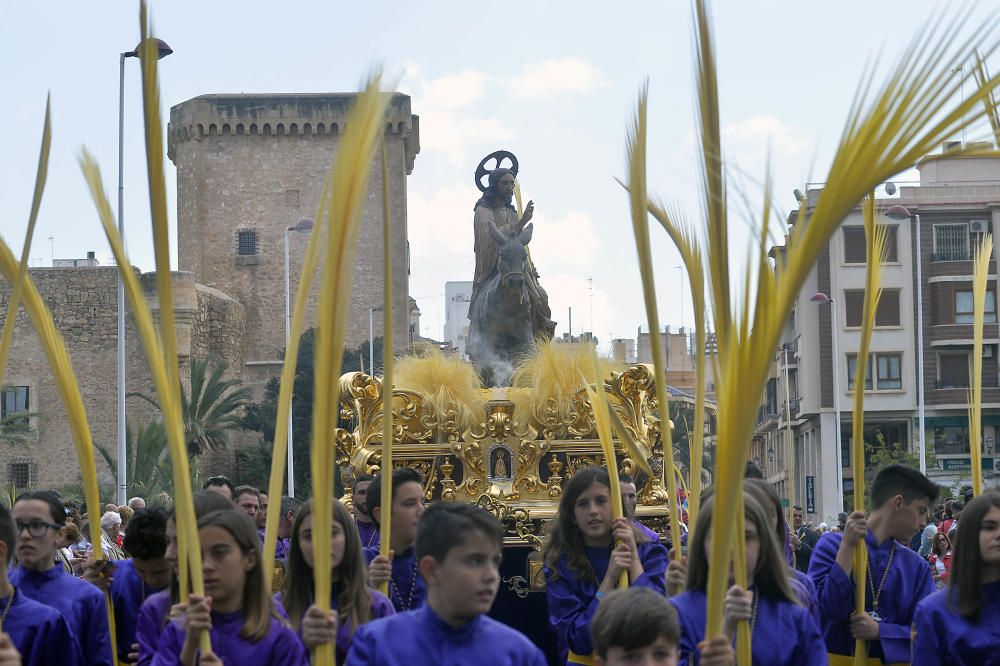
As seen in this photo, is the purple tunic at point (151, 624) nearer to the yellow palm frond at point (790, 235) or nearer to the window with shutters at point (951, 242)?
the yellow palm frond at point (790, 235)

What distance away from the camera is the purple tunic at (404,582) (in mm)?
6719

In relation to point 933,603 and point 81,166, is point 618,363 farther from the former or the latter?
point 81,166

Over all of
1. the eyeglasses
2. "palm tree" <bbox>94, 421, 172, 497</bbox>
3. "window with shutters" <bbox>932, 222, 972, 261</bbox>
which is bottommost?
"palm tree" <bbox>94, 421, 172, 497</bbox>

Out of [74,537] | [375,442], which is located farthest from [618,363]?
[74,537]

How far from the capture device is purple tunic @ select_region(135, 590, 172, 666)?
5148 mm

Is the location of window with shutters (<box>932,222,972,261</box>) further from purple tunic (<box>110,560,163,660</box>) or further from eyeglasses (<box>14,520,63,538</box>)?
eyeglasses (<box>14,520,63,538</box>)

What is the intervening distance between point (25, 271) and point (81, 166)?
1.34ft

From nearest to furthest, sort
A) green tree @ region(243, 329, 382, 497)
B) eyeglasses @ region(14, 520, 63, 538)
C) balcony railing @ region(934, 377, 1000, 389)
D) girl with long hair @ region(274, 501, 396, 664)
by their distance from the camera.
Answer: girl with long hair @ region(274, 501, 396, 664) → eyeglasses @ region(14, 520, 63, 538) → green tree @ region(243, 329, 382, 497) → balcony railing @ region(934, 377, 1000, 389)

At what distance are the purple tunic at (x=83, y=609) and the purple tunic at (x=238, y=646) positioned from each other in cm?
118

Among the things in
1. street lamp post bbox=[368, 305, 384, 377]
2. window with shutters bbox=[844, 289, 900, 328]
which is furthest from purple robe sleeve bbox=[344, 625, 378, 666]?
window with shutters bbox=[844, 289, 900, 328]

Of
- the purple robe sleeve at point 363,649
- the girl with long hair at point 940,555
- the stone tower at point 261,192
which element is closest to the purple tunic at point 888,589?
the purple robe sleeve at point 363,649

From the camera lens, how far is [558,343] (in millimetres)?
9953

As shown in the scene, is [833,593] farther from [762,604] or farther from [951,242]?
[951,242]

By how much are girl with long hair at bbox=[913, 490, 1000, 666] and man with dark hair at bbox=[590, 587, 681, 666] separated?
1521mm
